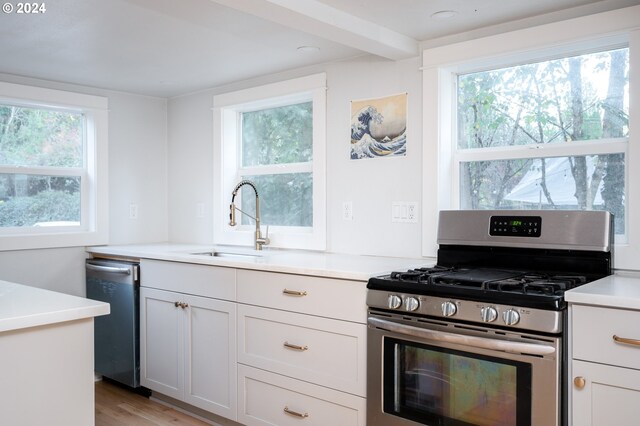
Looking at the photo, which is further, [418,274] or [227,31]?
[227,31]

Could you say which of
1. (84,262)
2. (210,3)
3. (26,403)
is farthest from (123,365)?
(210,3)

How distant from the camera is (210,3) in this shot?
2.29 m

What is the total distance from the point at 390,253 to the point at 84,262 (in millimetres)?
2205

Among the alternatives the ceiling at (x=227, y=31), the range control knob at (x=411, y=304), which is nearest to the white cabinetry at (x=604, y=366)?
the range control knob at (x=411, y=304)

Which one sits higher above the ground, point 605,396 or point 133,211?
point 133,211

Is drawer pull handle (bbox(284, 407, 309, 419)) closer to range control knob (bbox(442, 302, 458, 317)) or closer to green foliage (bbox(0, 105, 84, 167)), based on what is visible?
range control knob (bbox(442, 302, 458, 317))

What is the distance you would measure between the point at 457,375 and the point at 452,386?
0.05 metres

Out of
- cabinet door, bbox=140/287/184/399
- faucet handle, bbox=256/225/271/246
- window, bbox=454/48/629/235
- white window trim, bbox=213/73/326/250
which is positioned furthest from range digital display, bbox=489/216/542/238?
cabinet door, bbox=140/287/184/399

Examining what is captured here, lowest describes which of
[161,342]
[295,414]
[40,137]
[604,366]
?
[295,414]

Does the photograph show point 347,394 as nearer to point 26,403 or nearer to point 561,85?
point 26,403

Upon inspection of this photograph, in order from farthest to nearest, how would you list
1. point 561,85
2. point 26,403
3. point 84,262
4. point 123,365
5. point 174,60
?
1. point 84,262
2. point 123,365
3. point 174,60
4. point 561,85
5. point 26,403

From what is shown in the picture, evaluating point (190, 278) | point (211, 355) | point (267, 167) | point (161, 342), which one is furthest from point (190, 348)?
point (267, 167)

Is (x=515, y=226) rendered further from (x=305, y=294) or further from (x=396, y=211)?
(x=305, y=294)

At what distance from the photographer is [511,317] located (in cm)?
182
